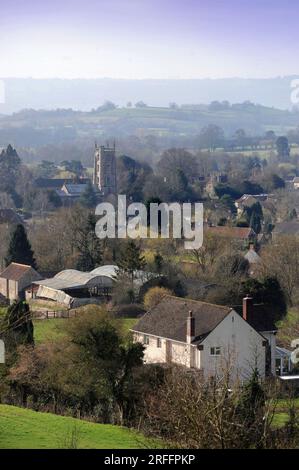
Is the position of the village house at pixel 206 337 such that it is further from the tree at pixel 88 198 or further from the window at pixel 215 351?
the tree at pixel 88 198

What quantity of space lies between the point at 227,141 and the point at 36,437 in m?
97.5

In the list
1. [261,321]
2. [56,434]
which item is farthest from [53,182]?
[56,434]

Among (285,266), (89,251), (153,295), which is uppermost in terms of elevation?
(285,266)

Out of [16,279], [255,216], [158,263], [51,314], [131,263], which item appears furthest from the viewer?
[255,216]

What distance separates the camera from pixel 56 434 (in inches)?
411

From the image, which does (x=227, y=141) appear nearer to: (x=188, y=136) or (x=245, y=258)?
(x=188, y=136)

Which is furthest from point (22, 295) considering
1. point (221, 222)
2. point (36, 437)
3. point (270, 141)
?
point (270, 141)

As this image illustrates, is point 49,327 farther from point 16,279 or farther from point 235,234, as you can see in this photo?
point 235,234

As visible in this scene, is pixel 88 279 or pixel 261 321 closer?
pixel 261 321

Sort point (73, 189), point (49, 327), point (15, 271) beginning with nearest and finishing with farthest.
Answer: point (49, 327) → point (15, 271) → point (73, 189)

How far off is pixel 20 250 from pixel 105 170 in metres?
29.8

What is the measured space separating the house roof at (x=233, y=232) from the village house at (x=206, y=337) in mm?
11818

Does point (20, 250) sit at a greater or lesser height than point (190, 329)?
lesser

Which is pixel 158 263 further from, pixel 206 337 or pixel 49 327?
pixel 206 337
